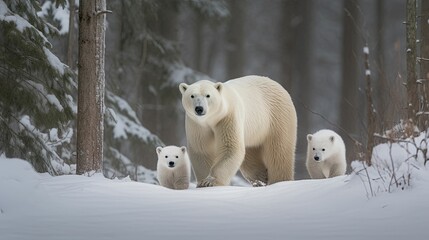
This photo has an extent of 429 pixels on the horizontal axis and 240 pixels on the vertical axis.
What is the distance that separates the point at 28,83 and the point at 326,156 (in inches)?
138

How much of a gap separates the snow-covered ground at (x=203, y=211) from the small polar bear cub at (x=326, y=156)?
2358 millimetres

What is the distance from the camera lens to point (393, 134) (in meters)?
5.71

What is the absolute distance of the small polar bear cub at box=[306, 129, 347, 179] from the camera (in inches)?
321

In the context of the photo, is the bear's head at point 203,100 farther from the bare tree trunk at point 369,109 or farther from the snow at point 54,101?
the bare tree trunk at point 369,109

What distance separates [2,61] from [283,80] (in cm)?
1800

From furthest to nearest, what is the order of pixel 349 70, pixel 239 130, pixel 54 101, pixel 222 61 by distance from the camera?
pixel 222 61
pixel 349 70
pixel 54 101
pixel 239 130

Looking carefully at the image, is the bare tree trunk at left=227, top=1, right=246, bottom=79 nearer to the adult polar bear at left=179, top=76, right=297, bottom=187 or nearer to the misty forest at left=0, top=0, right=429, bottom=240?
the misty forest at left=0, top=0, right=429, bottom=240

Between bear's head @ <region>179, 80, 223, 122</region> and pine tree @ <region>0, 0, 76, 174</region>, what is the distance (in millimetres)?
1704

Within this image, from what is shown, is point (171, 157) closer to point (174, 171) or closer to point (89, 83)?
point (174, 171)

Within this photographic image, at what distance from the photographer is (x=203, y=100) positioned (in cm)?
714

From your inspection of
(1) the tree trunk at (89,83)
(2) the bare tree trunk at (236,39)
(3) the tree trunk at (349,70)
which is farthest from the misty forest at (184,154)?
(2) the bare tree trunk at (236,39)

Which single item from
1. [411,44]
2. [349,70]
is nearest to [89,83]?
[411,44]

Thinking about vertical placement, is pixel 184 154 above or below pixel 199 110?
below

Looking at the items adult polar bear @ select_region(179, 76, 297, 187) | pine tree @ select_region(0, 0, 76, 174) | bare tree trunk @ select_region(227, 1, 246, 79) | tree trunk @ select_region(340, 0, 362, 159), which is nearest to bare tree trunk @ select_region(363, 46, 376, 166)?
adult polar bear @ select_region(179, 76, 297, 187)
